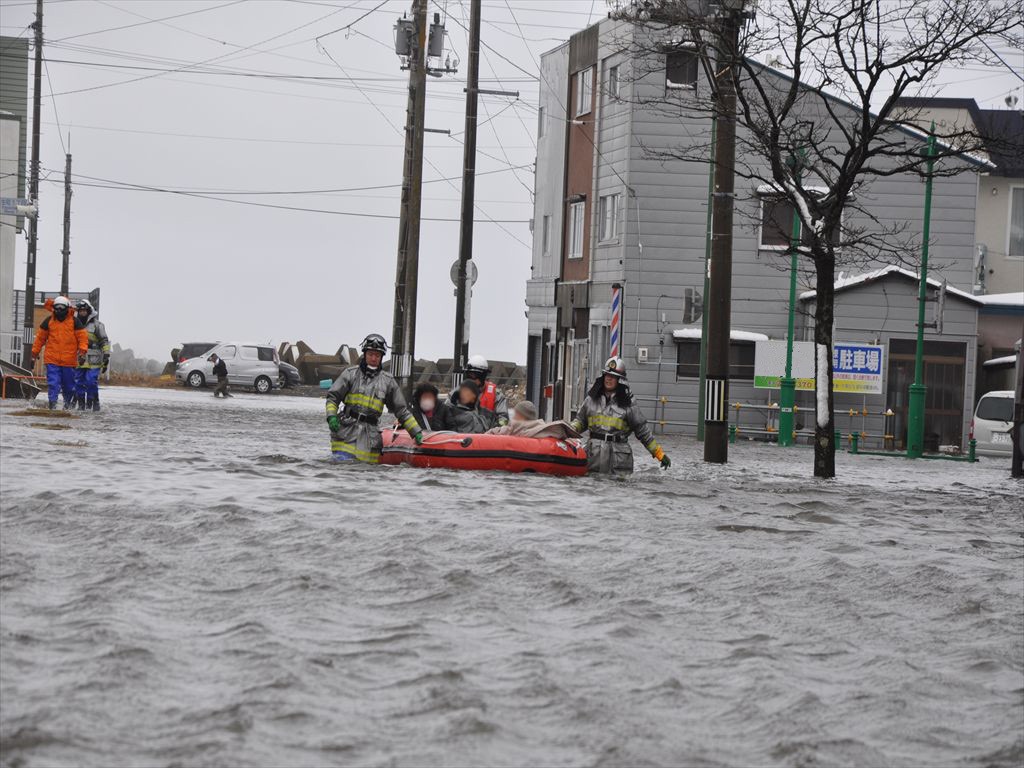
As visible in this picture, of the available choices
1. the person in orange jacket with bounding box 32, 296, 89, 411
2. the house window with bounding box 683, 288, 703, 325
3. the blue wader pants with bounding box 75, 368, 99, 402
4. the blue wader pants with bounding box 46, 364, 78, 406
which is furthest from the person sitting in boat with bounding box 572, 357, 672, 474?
the house window with bounding box 683, 288, 703, 325

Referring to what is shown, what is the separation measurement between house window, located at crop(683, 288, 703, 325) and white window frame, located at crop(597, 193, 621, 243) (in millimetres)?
2297

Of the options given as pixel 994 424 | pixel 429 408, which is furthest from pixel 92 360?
pixel 994 424

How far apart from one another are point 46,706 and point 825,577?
5.96 meters

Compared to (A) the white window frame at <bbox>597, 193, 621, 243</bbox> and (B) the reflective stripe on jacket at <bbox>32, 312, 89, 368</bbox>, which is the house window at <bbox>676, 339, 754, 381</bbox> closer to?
(A) the white window frame at <bbox>597, 193, 621, 243</bbox>

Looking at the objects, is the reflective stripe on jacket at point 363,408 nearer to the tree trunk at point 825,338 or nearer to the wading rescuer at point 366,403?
the wading rescuer at point 366,403

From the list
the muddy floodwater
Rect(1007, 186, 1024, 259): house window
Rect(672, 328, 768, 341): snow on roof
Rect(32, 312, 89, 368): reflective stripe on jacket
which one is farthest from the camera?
Rect(1007, 186, 1024, 259): house window

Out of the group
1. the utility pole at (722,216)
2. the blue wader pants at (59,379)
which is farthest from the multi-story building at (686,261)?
the blue wader pants at (59,379)

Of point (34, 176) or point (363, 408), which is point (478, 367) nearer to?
point (363, 408)

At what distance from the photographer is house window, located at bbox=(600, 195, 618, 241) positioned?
1494 inches

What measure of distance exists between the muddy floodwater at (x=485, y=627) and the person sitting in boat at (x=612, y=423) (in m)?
2.32

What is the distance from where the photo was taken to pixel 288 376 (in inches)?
2341

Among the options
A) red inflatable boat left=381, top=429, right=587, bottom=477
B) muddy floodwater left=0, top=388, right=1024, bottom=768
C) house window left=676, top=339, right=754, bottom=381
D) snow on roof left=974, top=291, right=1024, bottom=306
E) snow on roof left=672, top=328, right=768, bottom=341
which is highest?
snow on roof left=974, top=291, right=1024, bottom=306

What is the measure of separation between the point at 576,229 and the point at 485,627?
107 ft

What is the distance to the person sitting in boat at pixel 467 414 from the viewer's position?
19000 mm
